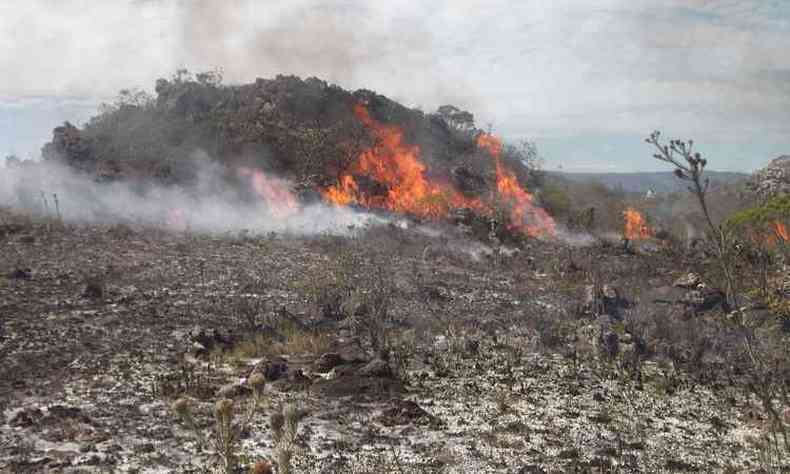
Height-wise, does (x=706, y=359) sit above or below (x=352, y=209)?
below

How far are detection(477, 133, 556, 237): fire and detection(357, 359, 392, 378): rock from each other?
29167 millimetres

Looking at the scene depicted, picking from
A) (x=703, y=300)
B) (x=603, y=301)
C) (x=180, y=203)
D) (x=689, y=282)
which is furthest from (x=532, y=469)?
(x=180, y=203)

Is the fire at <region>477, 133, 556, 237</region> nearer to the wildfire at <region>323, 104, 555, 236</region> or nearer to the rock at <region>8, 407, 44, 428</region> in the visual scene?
the wildfire at <region>323, 104, 555, 236</region>

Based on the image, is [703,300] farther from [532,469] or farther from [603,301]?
[532,469]

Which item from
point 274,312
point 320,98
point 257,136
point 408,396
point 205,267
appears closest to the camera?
point 408,396

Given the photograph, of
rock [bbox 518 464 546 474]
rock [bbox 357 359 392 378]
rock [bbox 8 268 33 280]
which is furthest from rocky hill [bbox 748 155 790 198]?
rock [bbox 8 268 33 280]

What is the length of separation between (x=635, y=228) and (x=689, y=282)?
20269 millimetres

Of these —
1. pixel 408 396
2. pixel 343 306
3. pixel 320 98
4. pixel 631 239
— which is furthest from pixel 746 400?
pixel 320 98

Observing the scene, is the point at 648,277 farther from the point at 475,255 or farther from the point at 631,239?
the point at 631,239

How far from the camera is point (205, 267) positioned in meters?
27.9

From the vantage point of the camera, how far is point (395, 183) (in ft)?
161

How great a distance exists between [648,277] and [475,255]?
898 centimetres

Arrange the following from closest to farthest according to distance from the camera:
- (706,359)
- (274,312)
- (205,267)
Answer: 1. (706,359)
2. (274,312)
3. (205,267)

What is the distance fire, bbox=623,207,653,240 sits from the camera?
45844 millimetres
